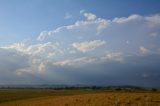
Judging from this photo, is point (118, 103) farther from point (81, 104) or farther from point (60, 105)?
point (60, 105)

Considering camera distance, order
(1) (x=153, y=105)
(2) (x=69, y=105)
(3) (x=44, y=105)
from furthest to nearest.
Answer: (3) (x=44, y=105) < (2) (x=69, y=105) < (1) (x=153, y=105)

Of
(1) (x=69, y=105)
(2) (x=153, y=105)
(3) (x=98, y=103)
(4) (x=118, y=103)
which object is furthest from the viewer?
(1) (x=69, y=105)

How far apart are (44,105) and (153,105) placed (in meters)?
12.6

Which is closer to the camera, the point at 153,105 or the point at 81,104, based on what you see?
the point at 153,105

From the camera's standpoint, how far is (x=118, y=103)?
2181cm

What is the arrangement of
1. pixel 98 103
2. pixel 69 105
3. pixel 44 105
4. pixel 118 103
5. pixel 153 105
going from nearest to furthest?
1. pixel 153 105
2. pixel 118 103
3. pixel 98 103
4. pixel 69 105
5. pixel 44 105

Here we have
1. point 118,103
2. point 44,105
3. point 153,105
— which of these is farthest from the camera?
point 44,105

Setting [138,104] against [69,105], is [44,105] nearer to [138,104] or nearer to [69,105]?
[69,105]

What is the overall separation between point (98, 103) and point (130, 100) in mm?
2567

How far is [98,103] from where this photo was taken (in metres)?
23.3

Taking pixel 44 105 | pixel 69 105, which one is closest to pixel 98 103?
pixel 69 105

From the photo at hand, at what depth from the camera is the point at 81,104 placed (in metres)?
24.4

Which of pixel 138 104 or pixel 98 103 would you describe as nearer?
pixel 138 104

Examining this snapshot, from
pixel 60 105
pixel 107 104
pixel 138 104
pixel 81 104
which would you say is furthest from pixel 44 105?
pixel 138 104
